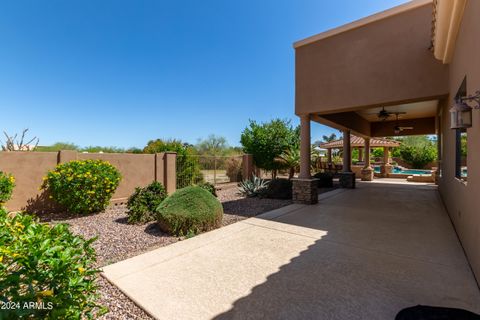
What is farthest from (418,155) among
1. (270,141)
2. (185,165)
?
(185,165)

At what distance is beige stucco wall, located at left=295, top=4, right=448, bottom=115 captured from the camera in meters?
5.88

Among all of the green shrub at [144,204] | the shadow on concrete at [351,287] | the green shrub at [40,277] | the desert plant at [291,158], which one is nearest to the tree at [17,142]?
the green shrub at [144,204]

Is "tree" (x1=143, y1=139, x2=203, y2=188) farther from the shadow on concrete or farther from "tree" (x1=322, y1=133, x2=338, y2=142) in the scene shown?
"tree" (x1=322, y1=133, x2=338, y2=142)

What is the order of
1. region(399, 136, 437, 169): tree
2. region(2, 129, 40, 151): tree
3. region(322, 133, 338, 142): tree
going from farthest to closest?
region(322, 133, 338, 142): tree → region(399, 136, 437, 169): tree → region(2, 129, 40, 151): tree

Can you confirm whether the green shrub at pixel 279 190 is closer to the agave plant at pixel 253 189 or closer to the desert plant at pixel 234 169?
the agave plant at pixel 253 189

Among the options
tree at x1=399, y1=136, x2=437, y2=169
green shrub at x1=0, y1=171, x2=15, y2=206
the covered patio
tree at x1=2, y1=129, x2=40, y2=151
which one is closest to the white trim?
the covered patio

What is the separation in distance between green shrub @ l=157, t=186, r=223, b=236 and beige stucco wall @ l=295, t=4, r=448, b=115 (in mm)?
4958

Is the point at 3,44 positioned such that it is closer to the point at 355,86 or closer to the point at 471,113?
the point at 355,86

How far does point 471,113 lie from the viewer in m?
3.30

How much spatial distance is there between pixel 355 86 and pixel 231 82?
19.5m

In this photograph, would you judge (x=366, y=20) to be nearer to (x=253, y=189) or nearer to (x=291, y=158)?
(x=253, y=189)

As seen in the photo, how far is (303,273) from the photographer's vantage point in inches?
131

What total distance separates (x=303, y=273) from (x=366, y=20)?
23.9 feet

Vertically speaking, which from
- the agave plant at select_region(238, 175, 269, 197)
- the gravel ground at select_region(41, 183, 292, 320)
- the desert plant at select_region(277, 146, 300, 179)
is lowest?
the gravel ground at select_region(41, 183, 292, 320)
